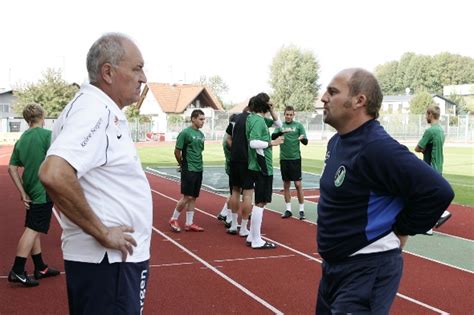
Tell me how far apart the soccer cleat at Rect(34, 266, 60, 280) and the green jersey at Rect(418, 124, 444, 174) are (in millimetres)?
6050

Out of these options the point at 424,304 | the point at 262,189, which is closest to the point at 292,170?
the point at 262,189

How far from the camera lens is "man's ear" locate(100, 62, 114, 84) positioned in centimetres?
248

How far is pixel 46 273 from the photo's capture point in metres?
6.35

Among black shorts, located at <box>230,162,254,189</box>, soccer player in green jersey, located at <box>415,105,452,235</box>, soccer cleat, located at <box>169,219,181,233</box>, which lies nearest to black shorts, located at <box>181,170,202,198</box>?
soccer cleat, located at <box>169,219,181,233</box>

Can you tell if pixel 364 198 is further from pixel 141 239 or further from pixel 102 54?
pixel 102 54

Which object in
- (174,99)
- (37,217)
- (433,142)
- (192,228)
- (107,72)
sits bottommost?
(192,228)

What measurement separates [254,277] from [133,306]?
4086 mm

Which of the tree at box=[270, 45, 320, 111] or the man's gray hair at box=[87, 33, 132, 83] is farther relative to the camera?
the tree at box=[270, 45, 320, 111]

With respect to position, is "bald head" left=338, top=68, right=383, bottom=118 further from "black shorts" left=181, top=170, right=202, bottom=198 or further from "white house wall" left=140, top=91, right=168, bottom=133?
"white house wall" left=140, top=91, right=168, bottom=133

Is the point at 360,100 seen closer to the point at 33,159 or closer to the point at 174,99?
the point at 33,159

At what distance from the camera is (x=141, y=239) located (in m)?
2.49

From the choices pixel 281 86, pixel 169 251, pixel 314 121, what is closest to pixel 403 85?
pixel 281 86

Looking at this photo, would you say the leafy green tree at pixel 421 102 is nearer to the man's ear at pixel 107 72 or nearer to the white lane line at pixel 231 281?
the white lane line at pixel 231 281

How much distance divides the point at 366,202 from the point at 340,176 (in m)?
0.20
